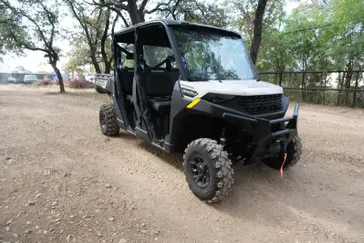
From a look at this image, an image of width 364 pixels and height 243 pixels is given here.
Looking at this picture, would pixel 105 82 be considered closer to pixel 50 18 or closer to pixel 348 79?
pixel 348 79

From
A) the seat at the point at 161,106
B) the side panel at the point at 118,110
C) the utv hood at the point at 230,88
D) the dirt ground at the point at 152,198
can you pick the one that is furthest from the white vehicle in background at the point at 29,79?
the utv hood at the point at 230,88

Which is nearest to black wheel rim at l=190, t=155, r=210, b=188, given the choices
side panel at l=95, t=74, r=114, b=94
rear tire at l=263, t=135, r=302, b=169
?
rear tire at l=263, t=135, r=302, b=169

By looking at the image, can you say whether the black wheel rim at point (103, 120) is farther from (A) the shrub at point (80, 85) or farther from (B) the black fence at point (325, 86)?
(A) the shrub at point (80, 85)

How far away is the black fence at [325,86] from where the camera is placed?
438 inches

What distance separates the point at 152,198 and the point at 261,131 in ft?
5.03

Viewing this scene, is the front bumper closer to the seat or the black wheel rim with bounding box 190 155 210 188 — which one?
the black wheel rim with bounding box 190 155 210 188

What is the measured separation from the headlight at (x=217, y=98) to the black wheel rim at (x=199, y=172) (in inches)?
27.4

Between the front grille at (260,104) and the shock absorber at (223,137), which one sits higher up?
the front grille at (260,104)

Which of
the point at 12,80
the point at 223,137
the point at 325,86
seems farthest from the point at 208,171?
the point at 12,80

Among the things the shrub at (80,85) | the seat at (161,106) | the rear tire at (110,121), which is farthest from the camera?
the shrub at (80,85)

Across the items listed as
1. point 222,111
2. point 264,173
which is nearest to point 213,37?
point 222,111

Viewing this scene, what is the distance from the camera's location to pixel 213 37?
3.90 metres

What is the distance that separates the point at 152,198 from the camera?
10.9 feet

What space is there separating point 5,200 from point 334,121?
341 inches
